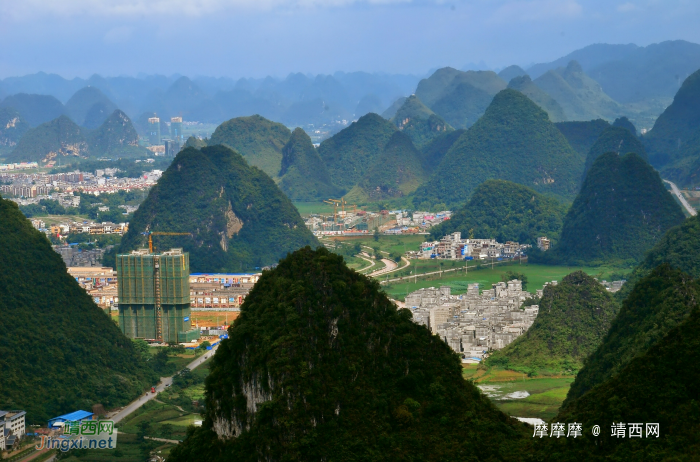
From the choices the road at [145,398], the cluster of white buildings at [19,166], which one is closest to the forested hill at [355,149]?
the cluster of white buildings at [19,166]

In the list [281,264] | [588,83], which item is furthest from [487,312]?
[588,83]

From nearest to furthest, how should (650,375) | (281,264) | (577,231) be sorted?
(650,375), (281,264), (577,231)

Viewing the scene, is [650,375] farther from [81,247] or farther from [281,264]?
[81,247]

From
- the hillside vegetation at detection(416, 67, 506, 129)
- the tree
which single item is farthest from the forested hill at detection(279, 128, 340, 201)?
the hillside vegetation at detection(416, 67, 506, 129)

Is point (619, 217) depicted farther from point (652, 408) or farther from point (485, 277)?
point (652, 408)

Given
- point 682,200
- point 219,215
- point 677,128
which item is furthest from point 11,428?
point 677,128

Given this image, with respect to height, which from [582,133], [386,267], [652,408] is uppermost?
[582,133]
